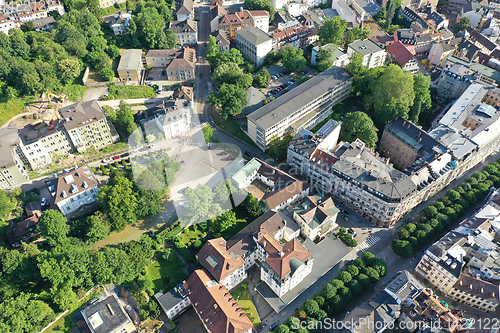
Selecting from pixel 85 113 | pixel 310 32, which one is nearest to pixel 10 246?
pixel 85 113

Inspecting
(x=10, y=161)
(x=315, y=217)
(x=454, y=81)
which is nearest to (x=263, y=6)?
(x=454, y=81)

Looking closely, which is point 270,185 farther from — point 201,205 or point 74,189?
point 74,189

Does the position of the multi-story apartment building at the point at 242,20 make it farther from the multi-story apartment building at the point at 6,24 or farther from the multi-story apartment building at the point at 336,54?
the multi-story apartment building at the point at 6,24

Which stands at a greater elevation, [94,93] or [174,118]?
[174,118]

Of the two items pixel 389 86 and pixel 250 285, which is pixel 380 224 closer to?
pixel 250 285

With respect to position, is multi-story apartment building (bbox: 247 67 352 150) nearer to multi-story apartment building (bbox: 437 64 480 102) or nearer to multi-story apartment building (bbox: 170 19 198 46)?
multi-story apartment building (bbox: 437 64 480 102)

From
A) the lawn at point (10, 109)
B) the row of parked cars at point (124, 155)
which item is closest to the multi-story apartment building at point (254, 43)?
the row of parked cars at point (124, 155)
